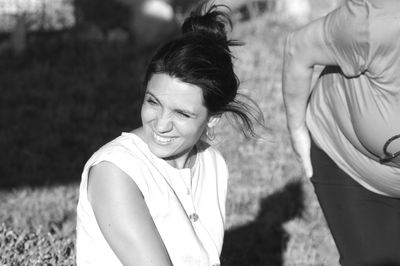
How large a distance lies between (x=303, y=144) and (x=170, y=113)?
0.71m

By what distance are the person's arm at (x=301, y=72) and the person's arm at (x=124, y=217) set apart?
2.40ft

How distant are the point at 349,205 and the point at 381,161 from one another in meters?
0.29

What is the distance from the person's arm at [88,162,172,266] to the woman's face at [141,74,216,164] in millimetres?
202

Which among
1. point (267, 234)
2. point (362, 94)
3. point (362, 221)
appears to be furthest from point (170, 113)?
point (267, 234)

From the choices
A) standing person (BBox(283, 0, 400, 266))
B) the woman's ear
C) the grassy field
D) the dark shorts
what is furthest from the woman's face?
the grassy field

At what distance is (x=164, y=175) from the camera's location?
2793mm

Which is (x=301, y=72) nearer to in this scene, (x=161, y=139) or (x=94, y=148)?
(x=161, y=139)

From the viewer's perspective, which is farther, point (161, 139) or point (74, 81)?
point (74, 81)

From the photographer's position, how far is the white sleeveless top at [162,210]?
2668 millimetres

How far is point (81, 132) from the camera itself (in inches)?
258

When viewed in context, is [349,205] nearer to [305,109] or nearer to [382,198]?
[382,198]

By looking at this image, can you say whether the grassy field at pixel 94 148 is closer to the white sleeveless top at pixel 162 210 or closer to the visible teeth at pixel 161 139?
the white sleeveless top at pixel 162 210

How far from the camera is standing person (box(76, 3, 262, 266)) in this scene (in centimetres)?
258

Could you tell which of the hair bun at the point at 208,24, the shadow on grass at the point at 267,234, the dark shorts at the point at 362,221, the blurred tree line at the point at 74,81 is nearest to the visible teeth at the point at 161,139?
the hair bun at the point at 208,24
